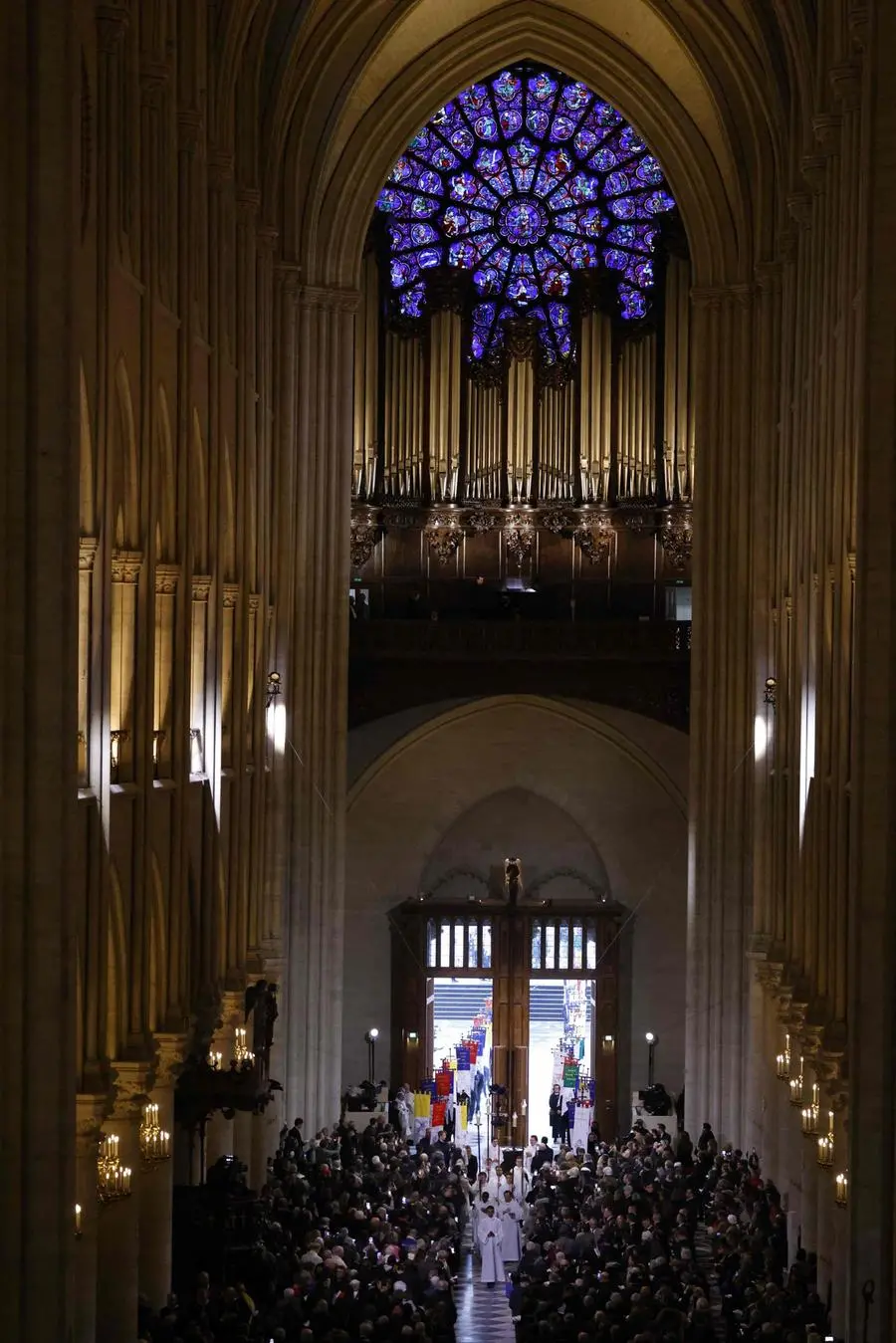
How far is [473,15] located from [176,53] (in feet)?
44.9

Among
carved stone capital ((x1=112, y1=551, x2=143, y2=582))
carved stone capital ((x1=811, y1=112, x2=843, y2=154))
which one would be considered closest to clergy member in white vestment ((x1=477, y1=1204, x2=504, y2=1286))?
carved stone capital ((x1=112, y1=551, x2=143, y2=582))

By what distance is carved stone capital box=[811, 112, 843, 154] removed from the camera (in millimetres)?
25781

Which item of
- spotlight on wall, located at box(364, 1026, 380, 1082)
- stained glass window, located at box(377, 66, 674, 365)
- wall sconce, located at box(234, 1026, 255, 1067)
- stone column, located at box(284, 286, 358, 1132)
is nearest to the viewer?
wall sconce, located at box(234, 1026, 255, 1067)

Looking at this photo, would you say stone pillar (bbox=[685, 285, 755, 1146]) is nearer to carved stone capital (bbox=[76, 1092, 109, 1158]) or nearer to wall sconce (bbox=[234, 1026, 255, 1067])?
wall sconce (bbox=[234, 1026, 255, 1067])

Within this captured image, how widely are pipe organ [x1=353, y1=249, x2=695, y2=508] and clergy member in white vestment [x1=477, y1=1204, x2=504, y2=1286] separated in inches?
610

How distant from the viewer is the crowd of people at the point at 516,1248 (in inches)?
859

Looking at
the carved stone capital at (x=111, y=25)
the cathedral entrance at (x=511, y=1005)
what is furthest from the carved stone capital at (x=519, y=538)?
the carved stone capital at (x=111, y=25)

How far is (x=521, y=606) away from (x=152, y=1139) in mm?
18419

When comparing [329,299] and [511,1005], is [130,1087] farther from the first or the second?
[511,1005]

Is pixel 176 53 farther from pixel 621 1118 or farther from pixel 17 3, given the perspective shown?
pixel 621 1118

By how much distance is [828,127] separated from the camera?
25859mm

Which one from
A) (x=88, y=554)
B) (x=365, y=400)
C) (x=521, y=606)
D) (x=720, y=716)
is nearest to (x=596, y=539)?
(x=521, y=606)

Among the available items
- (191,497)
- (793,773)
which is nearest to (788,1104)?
(793,773)

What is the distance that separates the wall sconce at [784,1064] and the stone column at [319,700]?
350 inches
